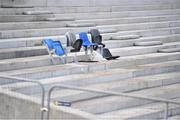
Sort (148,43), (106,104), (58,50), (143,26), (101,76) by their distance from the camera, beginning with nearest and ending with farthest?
(106,104) → (101,76) → (58,50) → (148,43) → (143,26)

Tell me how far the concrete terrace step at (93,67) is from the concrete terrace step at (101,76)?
0.84 feet

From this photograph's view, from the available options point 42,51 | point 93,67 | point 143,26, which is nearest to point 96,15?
point 143,26

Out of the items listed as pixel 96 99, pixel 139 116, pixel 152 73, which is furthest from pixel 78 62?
pixel 139 116

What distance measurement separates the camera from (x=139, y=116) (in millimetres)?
8492

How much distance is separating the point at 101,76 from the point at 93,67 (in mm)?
813

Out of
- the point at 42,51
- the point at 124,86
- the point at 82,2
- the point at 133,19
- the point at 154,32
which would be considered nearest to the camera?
the point at 124,86

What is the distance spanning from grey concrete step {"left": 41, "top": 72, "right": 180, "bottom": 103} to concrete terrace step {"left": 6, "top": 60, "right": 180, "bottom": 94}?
20 cm

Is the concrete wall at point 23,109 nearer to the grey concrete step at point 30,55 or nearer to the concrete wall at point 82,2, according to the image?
the grey concrete step at point 30,55

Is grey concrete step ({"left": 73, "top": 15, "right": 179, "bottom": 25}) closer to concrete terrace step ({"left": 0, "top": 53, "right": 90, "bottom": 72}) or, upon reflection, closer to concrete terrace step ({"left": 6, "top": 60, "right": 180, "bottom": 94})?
concrete terrace step ({"left": 0, "top": 53, "right": 90, "bottom": 72})

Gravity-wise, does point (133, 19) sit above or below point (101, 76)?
above

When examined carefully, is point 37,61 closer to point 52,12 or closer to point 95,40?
point 95,40

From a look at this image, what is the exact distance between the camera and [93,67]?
1152cm

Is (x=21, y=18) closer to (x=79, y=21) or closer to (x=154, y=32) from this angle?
(x=79, y=21)

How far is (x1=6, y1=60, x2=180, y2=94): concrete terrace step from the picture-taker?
9094 mm
